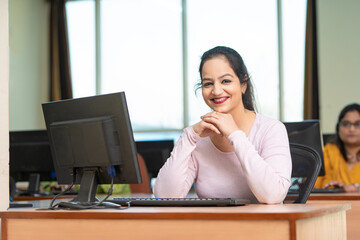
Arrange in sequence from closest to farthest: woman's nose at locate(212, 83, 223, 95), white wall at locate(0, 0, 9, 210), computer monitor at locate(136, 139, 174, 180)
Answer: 1. white wall at locate(0, 0, 9, 210)
2. woman's nose at locate(212, 83, 223, 95)
3. computer monitor at locate(136, 139, 174, 180)

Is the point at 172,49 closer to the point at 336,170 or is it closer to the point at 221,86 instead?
the point at 336,170

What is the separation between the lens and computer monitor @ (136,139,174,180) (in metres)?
3.82

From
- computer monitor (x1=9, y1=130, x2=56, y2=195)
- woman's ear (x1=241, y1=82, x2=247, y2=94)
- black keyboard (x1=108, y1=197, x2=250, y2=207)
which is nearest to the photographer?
black keyboard (x1=108, y1=197, x2=250, y2=207)

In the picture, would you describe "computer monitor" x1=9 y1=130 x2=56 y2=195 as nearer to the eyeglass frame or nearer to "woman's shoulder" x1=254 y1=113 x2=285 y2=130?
"woman's shoulder" x1=254 y1=113 x2=285 y2=130

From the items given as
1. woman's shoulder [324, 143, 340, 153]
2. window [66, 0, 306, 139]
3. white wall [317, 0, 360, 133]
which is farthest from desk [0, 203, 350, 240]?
window [66, 0, 306, 139]

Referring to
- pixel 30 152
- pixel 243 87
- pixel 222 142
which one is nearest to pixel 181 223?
pixel 222 142

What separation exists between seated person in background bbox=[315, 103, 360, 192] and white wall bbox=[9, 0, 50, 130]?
14.5 feet

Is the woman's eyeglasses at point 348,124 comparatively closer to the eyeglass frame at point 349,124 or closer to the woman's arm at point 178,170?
the eyeglass frame at point 349,124

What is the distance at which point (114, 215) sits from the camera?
1592 millimetres

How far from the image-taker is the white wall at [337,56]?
239 inches

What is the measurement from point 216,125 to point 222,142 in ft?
0.62

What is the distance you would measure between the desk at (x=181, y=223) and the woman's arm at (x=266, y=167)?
0.22 m

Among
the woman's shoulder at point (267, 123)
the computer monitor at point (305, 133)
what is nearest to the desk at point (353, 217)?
the computer monitor at point (305, 133)

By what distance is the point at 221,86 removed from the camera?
2.21 metres
